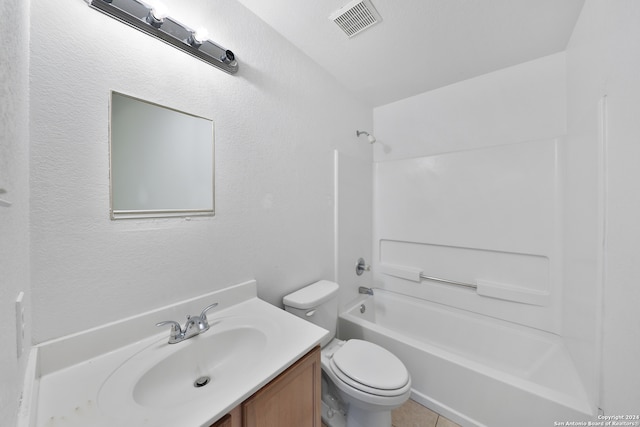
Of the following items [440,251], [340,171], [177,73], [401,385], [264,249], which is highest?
[177,73]

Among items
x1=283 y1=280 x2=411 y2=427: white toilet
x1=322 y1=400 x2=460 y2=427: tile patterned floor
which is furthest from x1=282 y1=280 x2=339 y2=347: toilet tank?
x1=322 y1=400 x2=460 y2=427: tile patterned floor

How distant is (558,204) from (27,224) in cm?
262

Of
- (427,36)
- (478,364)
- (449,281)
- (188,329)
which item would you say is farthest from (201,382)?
(427,36)

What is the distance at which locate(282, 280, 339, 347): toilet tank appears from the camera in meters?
1.31

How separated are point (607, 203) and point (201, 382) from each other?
5.83 feet

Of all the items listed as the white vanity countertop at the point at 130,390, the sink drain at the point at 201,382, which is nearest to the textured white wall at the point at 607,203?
the white vanity countertop at the point at 130,390

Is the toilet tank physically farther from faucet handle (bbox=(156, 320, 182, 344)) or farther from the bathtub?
faucet handle (bbox=(156, 320, 182, 344))

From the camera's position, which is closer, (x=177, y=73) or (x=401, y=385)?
(x=177, y=73)

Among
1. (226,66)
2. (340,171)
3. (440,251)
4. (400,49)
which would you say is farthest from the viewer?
(440,251)

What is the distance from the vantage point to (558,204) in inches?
59.7

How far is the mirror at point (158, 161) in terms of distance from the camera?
82 cm

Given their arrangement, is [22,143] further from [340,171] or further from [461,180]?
[461,180]

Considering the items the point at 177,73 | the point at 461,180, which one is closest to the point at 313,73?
the point at 177,73

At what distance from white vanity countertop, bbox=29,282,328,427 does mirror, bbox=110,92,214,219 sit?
488 mm
